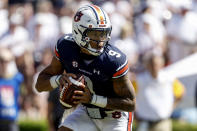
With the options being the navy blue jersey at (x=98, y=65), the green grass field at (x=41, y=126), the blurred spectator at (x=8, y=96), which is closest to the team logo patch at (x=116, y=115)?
the navy blue jersey at (x=98, y=65)

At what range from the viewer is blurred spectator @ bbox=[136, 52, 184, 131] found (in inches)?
344

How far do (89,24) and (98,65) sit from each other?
0.42 m

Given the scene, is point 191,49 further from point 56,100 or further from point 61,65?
point 61,65

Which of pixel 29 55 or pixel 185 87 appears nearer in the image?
pixel 185 87

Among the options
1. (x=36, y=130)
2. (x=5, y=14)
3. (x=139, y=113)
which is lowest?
(x=36, y=130)

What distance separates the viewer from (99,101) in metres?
5.66

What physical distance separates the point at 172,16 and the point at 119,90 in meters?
5.35

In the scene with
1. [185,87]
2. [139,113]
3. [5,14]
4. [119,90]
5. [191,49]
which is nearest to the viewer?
[119,90]

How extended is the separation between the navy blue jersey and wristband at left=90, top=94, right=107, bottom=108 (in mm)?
204

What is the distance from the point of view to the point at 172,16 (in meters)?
10.9

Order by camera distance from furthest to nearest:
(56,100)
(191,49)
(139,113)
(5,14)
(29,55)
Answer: (5,14), (29,55), (191,49), (139,113), (56,100)

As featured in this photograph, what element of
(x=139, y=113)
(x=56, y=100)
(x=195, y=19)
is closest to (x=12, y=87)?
(x=56, y=100)

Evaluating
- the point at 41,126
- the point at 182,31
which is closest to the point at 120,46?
the point at 182,31

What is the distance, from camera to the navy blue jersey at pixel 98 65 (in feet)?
18.7
